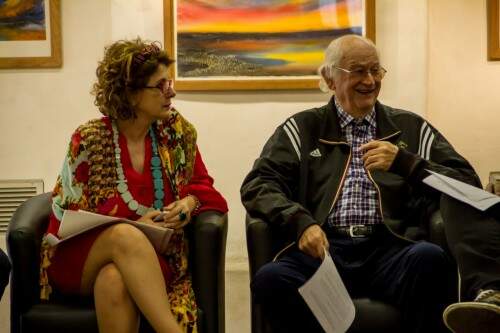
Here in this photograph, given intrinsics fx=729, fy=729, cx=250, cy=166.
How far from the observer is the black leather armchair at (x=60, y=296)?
227cm

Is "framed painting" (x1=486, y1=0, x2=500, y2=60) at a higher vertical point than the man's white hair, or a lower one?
higher

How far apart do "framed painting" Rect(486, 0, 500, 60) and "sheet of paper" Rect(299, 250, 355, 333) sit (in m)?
2.31

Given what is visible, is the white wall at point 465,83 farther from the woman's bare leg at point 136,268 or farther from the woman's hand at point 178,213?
the woman's bare leg at point 136,268

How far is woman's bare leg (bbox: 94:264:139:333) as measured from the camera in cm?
220

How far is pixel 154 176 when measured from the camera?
2537 millimetres

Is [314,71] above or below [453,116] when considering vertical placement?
above

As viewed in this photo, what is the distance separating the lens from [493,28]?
3932 millimetres

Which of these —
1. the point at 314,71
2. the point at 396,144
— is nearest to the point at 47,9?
the point at 314,71

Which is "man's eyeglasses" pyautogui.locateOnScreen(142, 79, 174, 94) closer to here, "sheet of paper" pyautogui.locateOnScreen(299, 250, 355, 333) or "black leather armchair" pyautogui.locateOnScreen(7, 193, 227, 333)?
"black leather armchair" pyautogui.locateOnScreen(7, 193, 227, 333)

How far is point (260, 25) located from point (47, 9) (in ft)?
3.86

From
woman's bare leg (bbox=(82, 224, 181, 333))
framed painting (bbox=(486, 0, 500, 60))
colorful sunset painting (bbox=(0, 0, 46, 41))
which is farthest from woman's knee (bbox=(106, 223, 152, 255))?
framed painting (bbox=(486, 0, 500, 60))

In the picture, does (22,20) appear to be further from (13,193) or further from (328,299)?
(328,299)

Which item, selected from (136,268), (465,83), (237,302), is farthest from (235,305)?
(465,83)

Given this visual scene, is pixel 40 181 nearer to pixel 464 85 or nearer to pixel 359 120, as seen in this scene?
pixel 359 120
